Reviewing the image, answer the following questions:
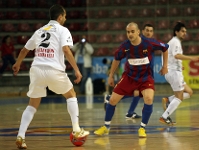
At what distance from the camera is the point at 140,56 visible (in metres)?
9.21

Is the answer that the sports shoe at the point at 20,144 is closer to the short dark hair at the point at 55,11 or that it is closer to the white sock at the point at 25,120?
the white sock at the point at 25,120

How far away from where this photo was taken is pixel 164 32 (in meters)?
20.5

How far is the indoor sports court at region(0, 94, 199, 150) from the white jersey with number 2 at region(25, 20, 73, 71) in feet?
3.63

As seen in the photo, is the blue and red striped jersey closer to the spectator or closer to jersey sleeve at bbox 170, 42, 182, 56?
jersey sleeve at bbox 170, 42, 182, 56

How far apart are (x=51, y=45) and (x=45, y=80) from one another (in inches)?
18.4

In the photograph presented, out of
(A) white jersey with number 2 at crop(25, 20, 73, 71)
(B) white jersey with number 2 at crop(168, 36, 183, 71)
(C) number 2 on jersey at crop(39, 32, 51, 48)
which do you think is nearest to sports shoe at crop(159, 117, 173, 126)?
(B) white jersey with number 2 at crop(168, 36, 183, 71)

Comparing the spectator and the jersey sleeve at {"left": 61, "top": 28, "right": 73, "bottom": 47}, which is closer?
the jersey sleeve at {"left": 61, "top": 28, "right": 73, "bottom": 47}

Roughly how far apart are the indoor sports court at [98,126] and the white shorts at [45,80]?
739 millimetres

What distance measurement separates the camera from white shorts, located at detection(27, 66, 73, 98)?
780 cm

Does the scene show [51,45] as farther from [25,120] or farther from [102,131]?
[102,131]

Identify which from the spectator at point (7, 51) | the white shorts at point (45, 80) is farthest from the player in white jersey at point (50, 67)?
the spectator at point (7, 51)

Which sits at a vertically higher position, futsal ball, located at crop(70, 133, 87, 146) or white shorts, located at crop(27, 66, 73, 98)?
white shorts, located at crop(27, 66, 73, 98)

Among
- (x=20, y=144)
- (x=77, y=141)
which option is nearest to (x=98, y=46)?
(x=77, y=141)

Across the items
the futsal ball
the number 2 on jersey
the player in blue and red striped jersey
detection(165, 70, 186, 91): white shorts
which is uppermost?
the number 2 on jersey
